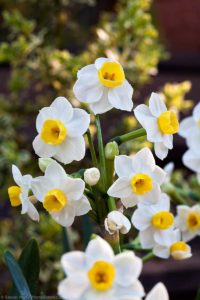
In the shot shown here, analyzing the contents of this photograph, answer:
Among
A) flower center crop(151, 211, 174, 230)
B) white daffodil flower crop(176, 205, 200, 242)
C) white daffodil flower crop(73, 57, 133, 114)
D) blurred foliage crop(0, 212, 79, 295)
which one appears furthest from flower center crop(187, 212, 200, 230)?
blurred foliage crop(0, 212, 79, 295)

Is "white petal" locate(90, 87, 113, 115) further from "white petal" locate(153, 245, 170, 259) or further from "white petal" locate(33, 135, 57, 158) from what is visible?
"white petal" locate(153, 245, 170, 259)

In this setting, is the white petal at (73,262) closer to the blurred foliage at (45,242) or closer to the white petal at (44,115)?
the white petal at (44,115)

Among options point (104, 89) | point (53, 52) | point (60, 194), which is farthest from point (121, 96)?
point (53, 52)

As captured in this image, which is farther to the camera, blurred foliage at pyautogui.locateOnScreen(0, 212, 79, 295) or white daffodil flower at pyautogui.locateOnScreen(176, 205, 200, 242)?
blurred foliage at pyautogui.locateOnScreen(0, 212, 79, 295)

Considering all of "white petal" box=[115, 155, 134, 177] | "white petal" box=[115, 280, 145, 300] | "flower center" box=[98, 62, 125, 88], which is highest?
"flower center" box=[98, 62, 125, 88]

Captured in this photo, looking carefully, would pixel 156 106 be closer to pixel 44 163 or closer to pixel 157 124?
pixel 157 124

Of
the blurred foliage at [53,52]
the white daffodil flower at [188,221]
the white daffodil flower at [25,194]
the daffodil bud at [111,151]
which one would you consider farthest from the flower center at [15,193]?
the blurred foliage at [53,52]

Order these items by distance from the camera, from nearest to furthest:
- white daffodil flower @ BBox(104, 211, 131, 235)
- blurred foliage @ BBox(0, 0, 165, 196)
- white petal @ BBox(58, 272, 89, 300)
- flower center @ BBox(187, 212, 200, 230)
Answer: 1. white petal @ BBox(58, 272, 89, 300)
2. white daffodil flower @ BBox(104, 211, 131, 235)
3. flower center @ BBox(187, 212, 200, 230)
4. blurred foliage @ BBox(0, 0, 165, 196)
